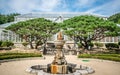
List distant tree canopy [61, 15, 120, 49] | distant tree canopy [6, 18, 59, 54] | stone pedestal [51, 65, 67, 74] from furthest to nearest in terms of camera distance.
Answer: distant tree canopy [6, 18, 59, 54]
distant tree canopy [61, 15, 120, 49]
stone pedestal [51, 65, 67, 74]

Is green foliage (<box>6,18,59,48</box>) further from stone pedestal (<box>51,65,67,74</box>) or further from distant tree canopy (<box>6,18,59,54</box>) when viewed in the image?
stone pedestal (<box>51,65,67,74</box>)

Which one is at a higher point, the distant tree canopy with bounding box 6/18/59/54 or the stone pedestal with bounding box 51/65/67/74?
the distant tree canopy with bounding box 6/18/59/54

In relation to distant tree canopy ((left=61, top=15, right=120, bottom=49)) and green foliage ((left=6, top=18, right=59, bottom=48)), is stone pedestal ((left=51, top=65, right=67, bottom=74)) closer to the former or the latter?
distant tree canopy ((left=61, top=15, right=120, bottom=49))

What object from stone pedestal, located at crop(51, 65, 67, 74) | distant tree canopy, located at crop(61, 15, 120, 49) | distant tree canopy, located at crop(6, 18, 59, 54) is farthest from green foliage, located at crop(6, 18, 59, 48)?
stone pedestal, located at crop(51, 65, 67, 74)

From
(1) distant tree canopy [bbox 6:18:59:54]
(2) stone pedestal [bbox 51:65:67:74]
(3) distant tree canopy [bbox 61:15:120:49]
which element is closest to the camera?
(2) stone pedestal [bbox 51:65:67:74]

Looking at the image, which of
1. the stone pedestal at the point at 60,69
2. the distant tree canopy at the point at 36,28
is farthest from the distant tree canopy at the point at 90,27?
the stone pedestal at the point at 60,69

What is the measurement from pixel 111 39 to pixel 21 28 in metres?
23.1

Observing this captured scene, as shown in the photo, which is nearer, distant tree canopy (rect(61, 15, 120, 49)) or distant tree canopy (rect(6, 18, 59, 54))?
distant tree canopy (rect(61, 15, 120, 49))

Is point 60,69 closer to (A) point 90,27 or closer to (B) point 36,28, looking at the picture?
(A) point 90,27

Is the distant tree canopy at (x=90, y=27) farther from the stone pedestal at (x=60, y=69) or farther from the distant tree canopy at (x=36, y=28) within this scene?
the stone pedestal at (x=60, y=69)

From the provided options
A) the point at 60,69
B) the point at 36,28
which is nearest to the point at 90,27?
the point at 36,28

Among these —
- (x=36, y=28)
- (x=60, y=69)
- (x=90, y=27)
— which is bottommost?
(x=60, y=69)

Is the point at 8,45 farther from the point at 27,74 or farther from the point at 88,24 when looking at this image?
the point at 27,74

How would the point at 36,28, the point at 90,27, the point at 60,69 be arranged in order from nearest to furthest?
the point at 60,69, the point at 90,27, the point at 36,28
